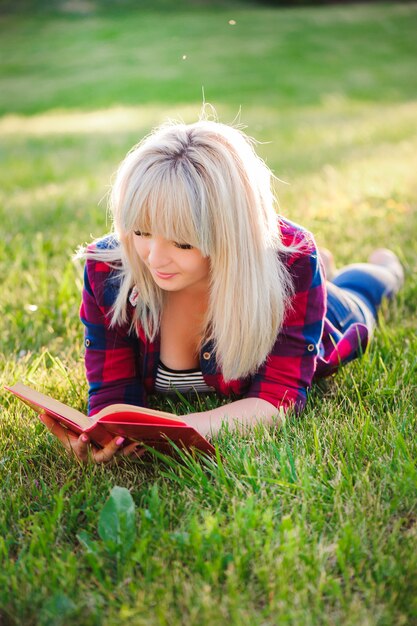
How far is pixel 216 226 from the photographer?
192cm

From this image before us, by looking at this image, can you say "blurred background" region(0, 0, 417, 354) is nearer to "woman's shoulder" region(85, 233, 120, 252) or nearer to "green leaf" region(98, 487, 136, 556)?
"woman's shoulder" region(85, 233, 120, 252)

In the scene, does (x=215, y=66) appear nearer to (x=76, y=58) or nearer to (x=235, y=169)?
(x=76, y=58)

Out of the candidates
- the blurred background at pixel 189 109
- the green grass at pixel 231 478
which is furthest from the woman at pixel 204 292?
the blurred background at pixel 189 109

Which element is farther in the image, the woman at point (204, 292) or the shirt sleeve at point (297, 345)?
the shirt sleeve at point (297, 345)

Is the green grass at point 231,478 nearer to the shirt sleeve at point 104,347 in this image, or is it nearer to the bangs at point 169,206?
the shirt sleeve at point 104,347

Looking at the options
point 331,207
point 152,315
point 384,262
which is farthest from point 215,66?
point 152,315

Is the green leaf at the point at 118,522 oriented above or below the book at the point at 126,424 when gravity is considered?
below

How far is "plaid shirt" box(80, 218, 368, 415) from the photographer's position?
223cm

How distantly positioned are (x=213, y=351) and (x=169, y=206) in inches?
23.0

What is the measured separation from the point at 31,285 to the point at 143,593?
2162 mm

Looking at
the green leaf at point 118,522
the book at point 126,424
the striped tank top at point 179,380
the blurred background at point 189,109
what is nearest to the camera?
the green leaf at point 118,522

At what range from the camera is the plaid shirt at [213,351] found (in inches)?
87.7

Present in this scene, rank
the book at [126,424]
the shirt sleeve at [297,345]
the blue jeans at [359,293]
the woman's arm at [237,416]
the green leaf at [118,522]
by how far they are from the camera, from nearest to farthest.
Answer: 1. the green leaf at [118,522]
2. the book at [126,424]
3. the woman's arm at [237,416]
4. the shirt sleeve at [297,345]
5. the blue jeans at [359,293]

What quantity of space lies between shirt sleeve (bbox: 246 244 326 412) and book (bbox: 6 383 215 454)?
38 cm
